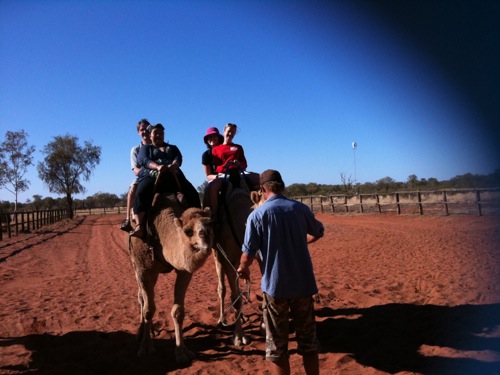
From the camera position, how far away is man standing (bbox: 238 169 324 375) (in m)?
3.38

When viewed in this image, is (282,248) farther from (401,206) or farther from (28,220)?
(401,206)

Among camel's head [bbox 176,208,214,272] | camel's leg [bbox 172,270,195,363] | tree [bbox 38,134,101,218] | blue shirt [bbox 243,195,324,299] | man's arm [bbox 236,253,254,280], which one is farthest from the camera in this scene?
tree [bbox 38,134,101,218]

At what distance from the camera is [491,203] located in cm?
1830

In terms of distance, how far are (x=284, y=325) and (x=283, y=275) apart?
509 millimetres

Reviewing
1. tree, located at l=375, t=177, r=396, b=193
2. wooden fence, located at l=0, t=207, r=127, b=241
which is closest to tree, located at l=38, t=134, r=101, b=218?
wooden fence, located at l=0, t=207, r=127, b=241

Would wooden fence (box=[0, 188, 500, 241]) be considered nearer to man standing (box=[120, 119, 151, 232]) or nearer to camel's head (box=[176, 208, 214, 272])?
camel's head (box=[176, 208, 214, 272])

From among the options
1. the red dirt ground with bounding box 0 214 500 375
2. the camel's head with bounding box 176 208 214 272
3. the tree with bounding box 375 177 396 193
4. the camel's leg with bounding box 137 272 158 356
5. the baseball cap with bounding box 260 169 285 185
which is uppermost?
the tree with bounding box 375 177 396 193

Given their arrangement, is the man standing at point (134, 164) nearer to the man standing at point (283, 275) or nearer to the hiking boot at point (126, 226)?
the hiking boot at point (126, 226)

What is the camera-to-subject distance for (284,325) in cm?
345

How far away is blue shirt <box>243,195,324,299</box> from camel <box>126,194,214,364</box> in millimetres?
645

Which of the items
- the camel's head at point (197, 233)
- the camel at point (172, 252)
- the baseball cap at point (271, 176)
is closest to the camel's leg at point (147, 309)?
the camel at point (172, 252)

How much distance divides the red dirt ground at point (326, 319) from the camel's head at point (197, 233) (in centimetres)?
162

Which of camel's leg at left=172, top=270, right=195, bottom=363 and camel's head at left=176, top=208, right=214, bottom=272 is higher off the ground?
camel's head at left=176, top=208, right=214, bottom=272

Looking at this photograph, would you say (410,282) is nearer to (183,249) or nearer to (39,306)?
(183,249)
